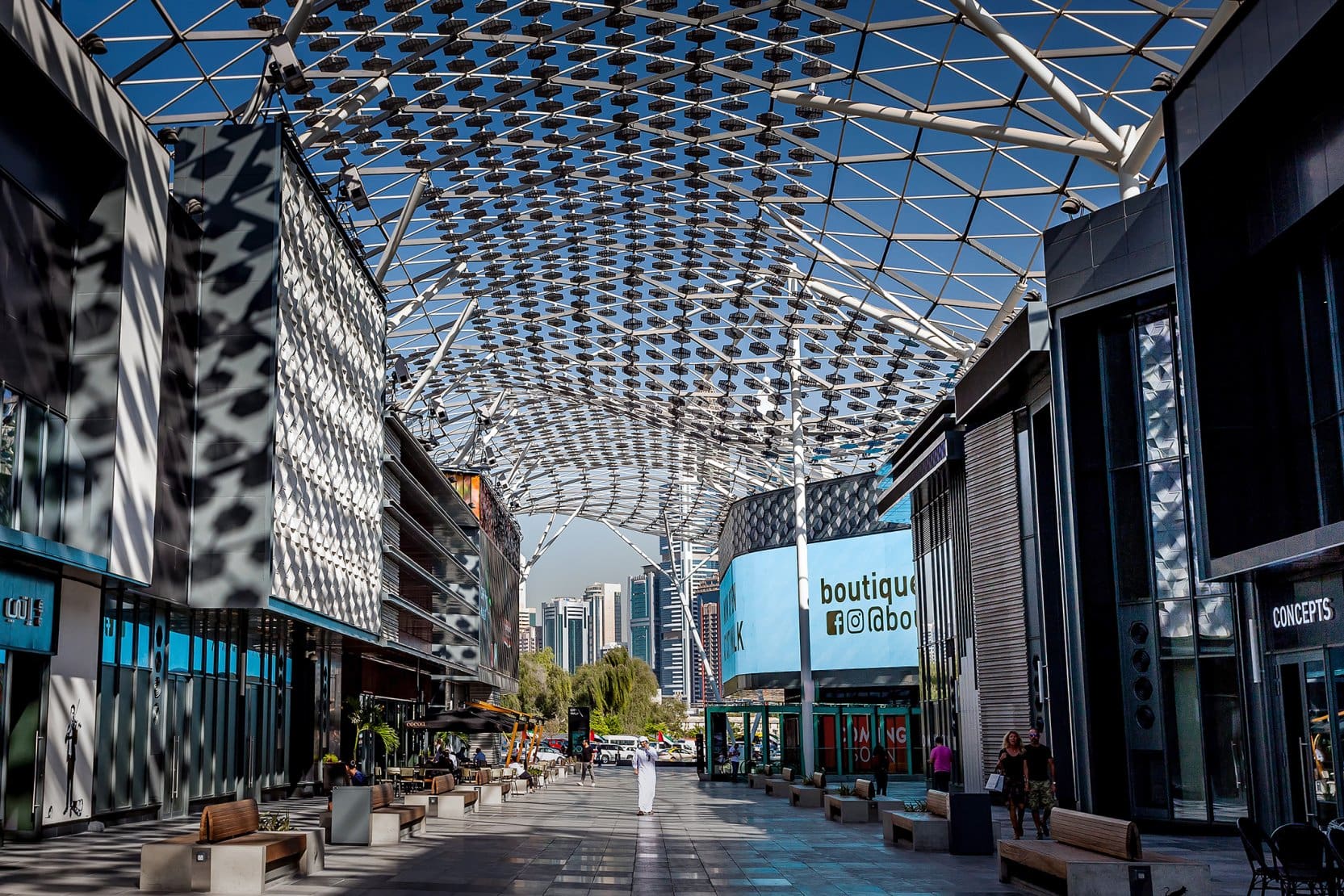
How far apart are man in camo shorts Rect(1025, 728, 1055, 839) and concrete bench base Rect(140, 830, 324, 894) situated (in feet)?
35.5

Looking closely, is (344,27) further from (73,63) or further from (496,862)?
(496,862)

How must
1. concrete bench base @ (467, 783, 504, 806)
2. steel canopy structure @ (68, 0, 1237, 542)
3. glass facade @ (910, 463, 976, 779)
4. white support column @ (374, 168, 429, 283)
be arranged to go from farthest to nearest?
white support column @ (374, 168, 429, 283) → glass facade @ (910, 463, 976, 779) → concrete bench base @ (467, 783, 504, 806) → steel canopy structure @ (68, 0, 1237, 542)

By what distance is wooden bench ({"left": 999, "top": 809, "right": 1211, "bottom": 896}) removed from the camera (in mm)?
11195

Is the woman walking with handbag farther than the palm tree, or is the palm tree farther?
the palm tree

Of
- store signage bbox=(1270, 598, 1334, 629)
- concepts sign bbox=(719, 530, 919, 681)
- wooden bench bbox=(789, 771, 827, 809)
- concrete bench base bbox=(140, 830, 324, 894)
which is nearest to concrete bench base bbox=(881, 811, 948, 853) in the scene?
store signage bbox=(1270, 598, 1334, 629)

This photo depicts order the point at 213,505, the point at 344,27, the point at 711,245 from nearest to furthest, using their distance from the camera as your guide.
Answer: the point at 213,505
the point at 344,27
the point at 711,245

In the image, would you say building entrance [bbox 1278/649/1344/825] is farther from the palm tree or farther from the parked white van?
the parked white van

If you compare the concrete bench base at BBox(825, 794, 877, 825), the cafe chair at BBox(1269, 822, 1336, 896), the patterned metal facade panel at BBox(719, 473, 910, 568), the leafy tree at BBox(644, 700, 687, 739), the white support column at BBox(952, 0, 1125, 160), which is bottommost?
the leafy tree at BBox(644, 700, 687, 739)

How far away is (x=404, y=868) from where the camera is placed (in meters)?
15.0

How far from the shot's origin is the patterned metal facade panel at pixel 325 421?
26.1m

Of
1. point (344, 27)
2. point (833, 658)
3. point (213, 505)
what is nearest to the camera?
point (213, 505)

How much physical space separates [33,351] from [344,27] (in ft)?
47.0

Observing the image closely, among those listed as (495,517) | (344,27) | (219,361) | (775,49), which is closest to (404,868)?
(219,361)

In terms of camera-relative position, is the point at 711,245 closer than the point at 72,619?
No
